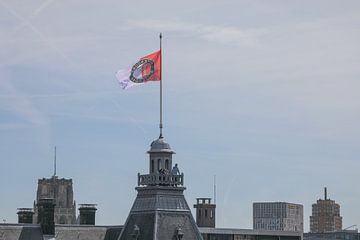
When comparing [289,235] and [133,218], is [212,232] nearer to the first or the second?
[289,235]

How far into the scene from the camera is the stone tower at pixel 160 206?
105625mm

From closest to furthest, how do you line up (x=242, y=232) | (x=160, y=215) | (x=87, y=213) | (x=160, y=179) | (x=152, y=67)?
1. (x=160, y=215)
2. (x=160, y=179)
3. (x=152, y=67)
4. (x=87, y=213)
5. (x=242, y=232)

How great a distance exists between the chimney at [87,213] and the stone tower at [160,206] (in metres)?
22.8

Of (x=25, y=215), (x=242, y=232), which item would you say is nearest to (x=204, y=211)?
(x=242, y=232)

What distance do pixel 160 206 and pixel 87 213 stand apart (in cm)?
2669

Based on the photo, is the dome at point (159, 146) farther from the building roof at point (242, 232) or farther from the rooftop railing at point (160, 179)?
the building roof at point (242, 232)

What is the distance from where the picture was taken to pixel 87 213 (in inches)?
5177

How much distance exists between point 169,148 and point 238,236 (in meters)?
43.0

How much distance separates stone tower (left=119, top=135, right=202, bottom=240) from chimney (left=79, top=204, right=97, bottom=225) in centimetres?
2277

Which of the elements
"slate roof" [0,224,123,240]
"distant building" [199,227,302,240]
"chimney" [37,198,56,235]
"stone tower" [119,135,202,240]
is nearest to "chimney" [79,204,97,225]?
"slate roof" [0,224,123,240]

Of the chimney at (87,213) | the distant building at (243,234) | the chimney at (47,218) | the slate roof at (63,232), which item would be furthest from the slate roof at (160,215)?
the distant building at (243,234)

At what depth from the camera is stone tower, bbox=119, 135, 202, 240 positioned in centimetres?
10562

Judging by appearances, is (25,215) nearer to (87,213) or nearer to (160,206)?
(87,213)

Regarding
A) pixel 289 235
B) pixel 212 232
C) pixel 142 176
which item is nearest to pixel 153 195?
pixel 142 176
